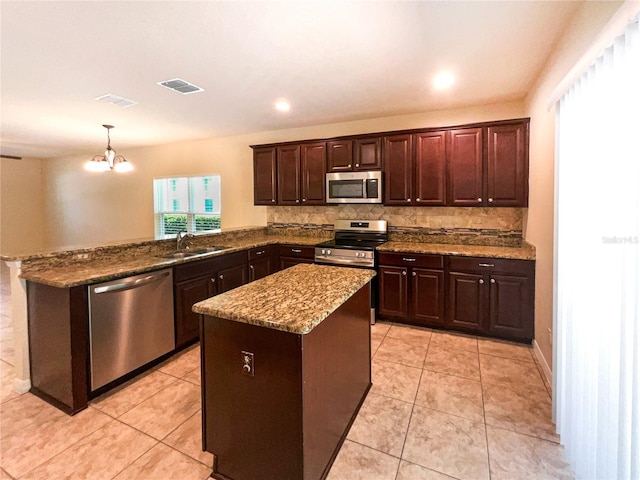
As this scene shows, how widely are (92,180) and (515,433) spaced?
845cm

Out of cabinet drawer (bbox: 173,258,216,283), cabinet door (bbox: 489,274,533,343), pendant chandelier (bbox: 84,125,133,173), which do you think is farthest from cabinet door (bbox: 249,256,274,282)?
cabinet door (bbox: 489,274,533,343)

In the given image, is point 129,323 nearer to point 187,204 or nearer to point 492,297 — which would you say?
point 492,297

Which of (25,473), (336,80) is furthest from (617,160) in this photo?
(25,473)

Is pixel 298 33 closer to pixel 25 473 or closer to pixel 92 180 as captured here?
pixel 25 473

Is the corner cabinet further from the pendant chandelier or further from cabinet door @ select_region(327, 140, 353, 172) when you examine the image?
the pendant chandelier

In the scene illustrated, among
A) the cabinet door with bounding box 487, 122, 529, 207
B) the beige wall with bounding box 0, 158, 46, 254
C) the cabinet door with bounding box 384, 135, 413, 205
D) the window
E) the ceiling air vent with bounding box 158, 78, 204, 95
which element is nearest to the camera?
the ceiling air vent with bounding box 158, 78, 204, 95

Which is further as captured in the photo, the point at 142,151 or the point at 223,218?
the point at 142,151

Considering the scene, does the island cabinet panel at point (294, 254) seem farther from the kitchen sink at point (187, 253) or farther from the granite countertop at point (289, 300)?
the granite countertop at point (289, 300)

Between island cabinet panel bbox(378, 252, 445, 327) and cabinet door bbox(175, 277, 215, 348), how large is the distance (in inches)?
78.3

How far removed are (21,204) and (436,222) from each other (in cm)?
941

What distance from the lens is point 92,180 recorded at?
22.7ft

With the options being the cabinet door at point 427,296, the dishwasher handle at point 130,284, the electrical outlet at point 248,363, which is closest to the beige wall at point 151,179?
the dishwasher handle at point 130,284

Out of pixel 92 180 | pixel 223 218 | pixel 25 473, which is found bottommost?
pixel 25 473

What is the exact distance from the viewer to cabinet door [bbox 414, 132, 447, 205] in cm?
353
